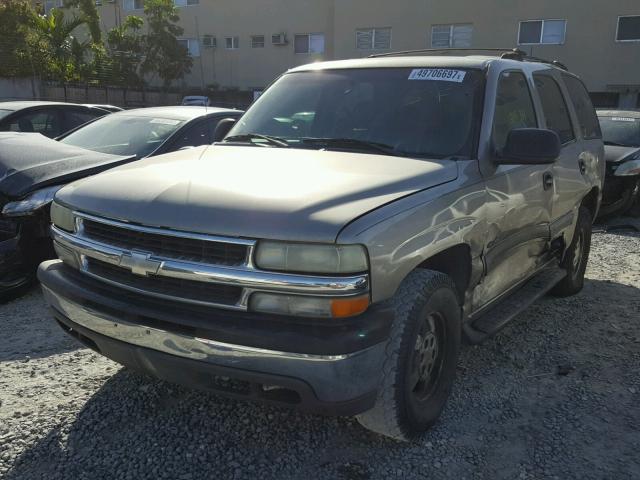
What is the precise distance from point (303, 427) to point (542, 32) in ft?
86.4

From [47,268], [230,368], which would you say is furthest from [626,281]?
[47,268]

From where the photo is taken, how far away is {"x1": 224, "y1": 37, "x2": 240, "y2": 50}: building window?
34.3 metres

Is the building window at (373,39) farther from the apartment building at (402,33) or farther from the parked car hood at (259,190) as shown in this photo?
the parked car hood at (259,190)

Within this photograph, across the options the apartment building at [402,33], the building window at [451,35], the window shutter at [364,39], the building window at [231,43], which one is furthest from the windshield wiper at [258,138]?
the building window at [231,43]

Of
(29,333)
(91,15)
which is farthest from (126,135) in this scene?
(91,15)

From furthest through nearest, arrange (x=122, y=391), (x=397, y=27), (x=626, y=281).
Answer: (x=397, y=27) < (x=626, y=281) < (x=122, y=391)

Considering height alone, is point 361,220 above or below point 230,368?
above

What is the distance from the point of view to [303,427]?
10.0 feet

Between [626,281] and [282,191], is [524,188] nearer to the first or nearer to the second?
[282,191]

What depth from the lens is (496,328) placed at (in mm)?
3469

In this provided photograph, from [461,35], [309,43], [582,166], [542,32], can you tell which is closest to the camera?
[582,166]

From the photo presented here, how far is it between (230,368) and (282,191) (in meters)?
0.78

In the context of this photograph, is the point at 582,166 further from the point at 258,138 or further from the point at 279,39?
the point at 279,39

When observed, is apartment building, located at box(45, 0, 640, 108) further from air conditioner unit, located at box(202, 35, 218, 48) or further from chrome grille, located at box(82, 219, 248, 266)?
chrome grille, located at box(82, 219, 248, 266)
